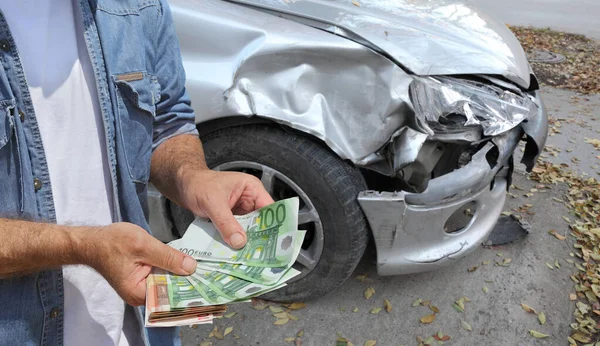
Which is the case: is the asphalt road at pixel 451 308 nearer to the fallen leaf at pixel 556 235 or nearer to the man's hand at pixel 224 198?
the fallen leaf at pixel 556 235

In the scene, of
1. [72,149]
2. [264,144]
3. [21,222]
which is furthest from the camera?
[264,144]

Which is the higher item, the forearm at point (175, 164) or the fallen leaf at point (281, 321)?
the forearm at point (175, 164)

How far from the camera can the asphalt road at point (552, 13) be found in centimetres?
958

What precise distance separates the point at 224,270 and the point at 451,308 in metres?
1.84

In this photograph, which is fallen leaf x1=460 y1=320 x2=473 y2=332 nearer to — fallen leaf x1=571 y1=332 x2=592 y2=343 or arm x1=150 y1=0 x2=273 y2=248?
fallen leaf x1=571 y1=332 x2=592 y2=343

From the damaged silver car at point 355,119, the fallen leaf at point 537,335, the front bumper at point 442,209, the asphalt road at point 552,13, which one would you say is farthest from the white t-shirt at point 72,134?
the asphalt road at point 552,13

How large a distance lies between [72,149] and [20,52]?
0.25 metres

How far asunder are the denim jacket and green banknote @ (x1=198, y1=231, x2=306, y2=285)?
28cm

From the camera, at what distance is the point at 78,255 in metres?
1.06

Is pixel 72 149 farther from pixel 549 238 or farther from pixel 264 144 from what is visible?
pixel 549 238

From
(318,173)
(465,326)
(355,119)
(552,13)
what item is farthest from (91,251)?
(552,13)

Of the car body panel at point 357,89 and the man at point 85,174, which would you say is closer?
the man at point 85,174

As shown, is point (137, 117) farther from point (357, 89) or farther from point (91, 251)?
point (357, 89)

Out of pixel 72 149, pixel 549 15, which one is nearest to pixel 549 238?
pixel 72 149
